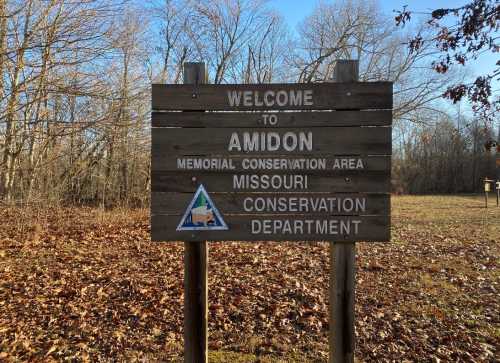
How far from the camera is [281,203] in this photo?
8.37 ft

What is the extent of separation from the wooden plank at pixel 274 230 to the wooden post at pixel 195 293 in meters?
0.15

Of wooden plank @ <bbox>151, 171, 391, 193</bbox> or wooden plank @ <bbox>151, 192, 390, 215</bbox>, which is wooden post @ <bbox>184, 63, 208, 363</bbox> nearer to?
A: wooden plank @ <bbox>151, 192, 390, 215</bbox>

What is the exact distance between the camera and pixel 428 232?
34.7ft

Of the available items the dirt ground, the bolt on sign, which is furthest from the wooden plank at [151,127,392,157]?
the dirt ground

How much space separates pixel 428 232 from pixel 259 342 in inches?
334

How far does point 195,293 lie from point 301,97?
1637 millimetres

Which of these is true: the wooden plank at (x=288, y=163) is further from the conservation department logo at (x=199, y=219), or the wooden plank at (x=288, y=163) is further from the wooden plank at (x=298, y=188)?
the conservation department logo at (x=199, y=219)

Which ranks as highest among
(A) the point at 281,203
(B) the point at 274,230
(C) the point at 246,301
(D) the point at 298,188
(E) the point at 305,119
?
(E) the point at 305,119

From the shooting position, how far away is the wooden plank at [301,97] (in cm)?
255

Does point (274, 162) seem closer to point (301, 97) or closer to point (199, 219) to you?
point (301, 97)

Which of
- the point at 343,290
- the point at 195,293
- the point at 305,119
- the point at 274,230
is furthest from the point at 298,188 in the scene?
the point at 195,293

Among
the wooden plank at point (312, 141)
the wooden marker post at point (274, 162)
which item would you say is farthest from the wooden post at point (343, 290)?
the wooden plank at point (312, 141)

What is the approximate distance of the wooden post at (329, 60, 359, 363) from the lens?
2.61m

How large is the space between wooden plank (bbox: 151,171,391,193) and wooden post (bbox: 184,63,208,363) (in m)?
0.44
